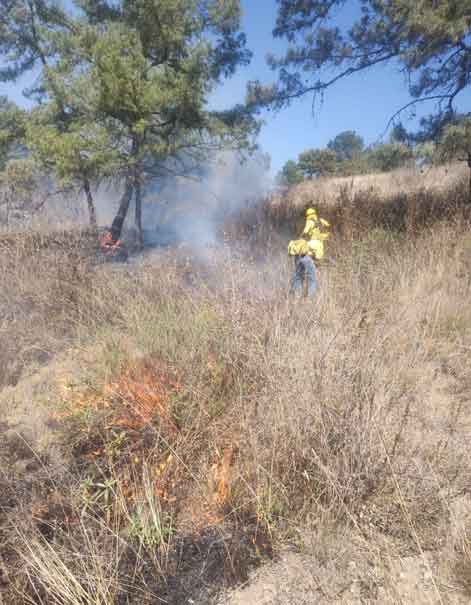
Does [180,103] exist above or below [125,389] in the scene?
above

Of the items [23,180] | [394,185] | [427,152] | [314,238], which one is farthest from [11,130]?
[394,185]

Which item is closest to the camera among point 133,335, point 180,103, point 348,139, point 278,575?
point 278,575

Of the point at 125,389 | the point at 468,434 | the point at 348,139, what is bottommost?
the point at 468,434

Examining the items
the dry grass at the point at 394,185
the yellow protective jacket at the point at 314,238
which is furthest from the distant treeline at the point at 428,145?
the yellow protective jacket at the point at 314,238

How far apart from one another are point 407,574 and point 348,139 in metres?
65.1

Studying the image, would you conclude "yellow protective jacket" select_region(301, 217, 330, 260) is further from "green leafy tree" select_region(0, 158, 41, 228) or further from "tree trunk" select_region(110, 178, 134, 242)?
"tree trunk" select_region(110, 178, 134, 242)

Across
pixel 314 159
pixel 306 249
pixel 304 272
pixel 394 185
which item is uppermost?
pixel 314 159

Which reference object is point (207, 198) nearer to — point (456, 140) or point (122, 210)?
point (122, 210)

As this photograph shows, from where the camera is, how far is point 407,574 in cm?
115

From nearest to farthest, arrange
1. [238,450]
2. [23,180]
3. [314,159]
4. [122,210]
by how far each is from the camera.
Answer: [238,450] → [23,180] → [122,210] → [314,159]

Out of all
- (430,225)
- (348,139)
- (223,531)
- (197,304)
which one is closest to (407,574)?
(223,531)

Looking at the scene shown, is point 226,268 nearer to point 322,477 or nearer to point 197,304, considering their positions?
point 197,304

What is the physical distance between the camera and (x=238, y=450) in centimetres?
168

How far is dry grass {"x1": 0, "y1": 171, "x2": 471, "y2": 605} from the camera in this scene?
126 cm
